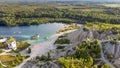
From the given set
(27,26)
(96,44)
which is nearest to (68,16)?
(27,26)

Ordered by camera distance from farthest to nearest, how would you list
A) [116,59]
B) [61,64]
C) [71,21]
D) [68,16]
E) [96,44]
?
1. [68,16]
2. [71,21]
3. [96,44]
4. [116,59]
5. [61,64]

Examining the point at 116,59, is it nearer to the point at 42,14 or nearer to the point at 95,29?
the point at 95,29

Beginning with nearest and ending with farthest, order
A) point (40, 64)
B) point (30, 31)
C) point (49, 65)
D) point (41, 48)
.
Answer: point (49, 65) < point (40, 64) < point (41, 48) < point (30, 31)

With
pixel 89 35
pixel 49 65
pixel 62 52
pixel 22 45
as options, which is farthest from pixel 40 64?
pixel 22 45

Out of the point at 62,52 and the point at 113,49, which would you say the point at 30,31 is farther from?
the point at 113,49

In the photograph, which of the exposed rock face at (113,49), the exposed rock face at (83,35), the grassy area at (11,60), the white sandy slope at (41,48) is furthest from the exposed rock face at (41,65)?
the exposed rock face at (83,35)

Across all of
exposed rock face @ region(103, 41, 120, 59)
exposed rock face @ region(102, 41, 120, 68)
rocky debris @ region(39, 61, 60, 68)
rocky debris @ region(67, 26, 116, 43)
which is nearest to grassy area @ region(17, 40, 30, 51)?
rocky debris @ region(67, 26, 116, 43)

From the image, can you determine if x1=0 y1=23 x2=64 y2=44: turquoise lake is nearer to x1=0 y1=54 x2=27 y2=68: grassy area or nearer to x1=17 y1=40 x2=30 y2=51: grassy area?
x1=17 y1=40 x2=30 y2=51: grassy area

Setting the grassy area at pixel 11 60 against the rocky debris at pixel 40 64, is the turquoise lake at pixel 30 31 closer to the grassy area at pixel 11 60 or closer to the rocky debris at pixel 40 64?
the grassy area at pixel 11 60
